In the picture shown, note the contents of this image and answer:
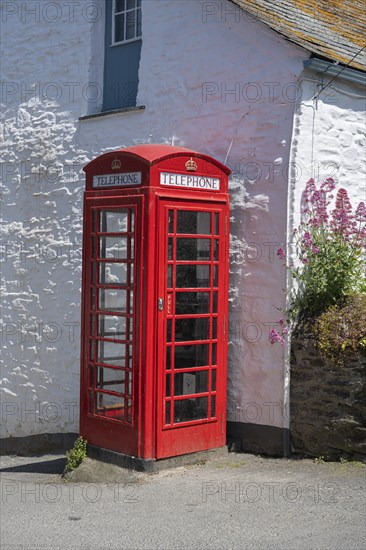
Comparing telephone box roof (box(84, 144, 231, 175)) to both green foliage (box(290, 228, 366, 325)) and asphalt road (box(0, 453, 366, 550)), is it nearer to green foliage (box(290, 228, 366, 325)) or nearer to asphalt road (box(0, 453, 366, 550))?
green foliage (box(290, 228, 366, 325))

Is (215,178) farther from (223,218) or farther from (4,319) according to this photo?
(4,319)

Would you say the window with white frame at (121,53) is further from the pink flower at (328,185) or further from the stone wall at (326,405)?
the stone wall at (326,405)

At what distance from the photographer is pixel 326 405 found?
311 inches

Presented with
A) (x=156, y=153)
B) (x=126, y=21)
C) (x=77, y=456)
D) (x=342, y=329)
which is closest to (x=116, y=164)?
(x=156, y=153)

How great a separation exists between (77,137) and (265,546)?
5977mm

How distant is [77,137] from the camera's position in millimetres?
10539

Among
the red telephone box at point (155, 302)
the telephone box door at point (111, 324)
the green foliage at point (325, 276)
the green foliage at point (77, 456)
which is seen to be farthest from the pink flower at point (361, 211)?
the green foliage at point (77, 456)

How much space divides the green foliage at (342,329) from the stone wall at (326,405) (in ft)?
0.30

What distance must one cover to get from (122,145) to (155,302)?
288 centimetres

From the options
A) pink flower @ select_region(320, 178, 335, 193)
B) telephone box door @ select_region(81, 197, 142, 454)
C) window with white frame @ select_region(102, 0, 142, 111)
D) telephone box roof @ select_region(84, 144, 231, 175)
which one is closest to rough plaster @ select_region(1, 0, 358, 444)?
window with white frame @ select_region(102, 0, 142, 111)

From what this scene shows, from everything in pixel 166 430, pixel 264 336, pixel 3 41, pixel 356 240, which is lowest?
pixel 166 430

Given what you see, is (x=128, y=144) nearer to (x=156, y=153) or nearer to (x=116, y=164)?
(x=116, y=164)

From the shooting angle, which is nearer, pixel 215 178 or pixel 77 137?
pixel 215 178

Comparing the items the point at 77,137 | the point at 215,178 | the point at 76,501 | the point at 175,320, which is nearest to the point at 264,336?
the point at 175,320
